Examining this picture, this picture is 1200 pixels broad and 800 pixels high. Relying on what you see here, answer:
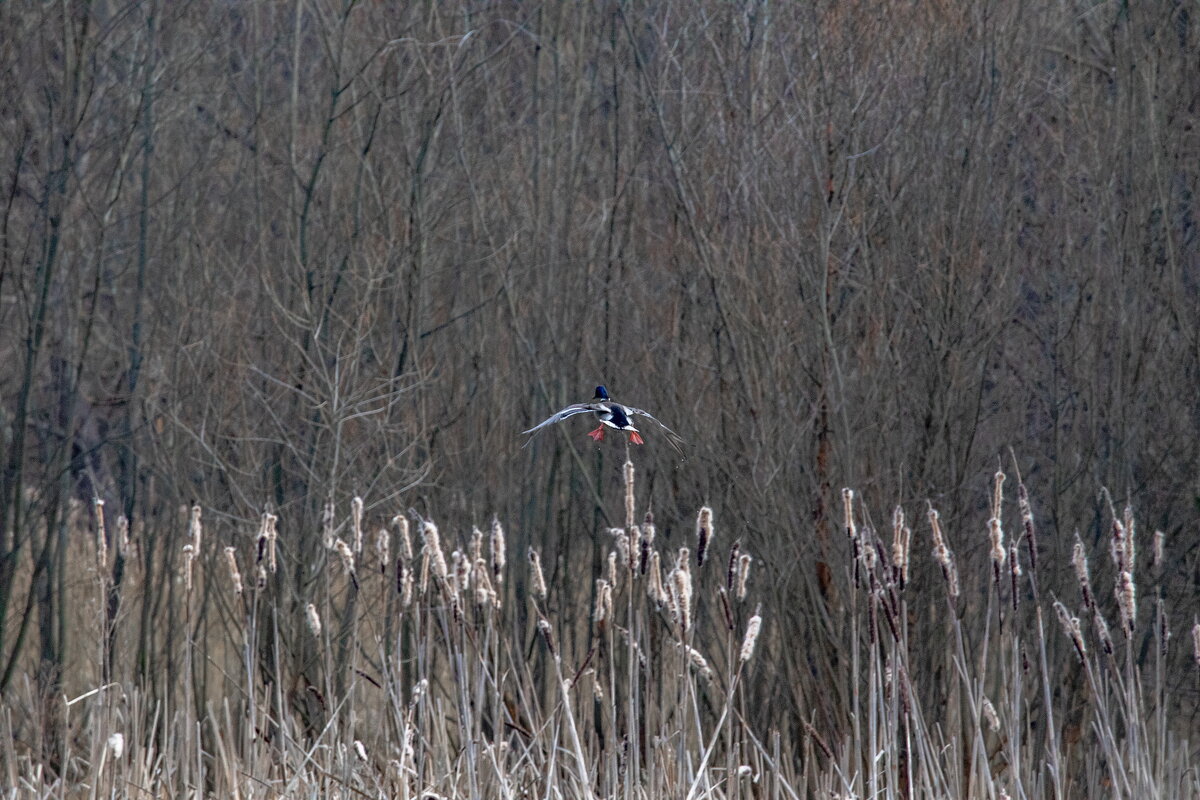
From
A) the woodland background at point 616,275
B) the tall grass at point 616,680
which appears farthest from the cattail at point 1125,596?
the woodland background at point 616,275

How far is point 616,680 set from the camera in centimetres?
623

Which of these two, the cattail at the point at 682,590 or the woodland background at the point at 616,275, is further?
the woodland background at the point at 616,275

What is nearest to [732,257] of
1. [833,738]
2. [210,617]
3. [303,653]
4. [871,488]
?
[871,488]

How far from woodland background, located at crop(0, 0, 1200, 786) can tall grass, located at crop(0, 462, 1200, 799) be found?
0.60 ft

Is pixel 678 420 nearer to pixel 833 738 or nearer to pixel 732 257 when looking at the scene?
pixel 732 257

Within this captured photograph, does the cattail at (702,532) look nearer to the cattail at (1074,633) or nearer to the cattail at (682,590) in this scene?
the cattail at (682,590)

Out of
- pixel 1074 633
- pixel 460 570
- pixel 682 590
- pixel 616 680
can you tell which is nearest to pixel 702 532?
pixel 682 590

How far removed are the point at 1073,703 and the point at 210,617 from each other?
480cm

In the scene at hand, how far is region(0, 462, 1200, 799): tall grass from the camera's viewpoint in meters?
3.38

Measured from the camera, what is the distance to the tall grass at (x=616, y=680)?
3.38 metres

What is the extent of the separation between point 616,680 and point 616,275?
1.98 metres

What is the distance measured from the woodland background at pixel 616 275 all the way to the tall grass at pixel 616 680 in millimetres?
183

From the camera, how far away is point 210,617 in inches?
328

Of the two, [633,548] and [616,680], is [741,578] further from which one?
[616,680]
